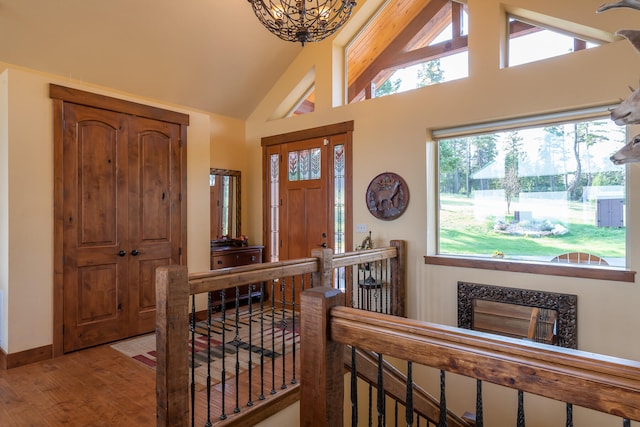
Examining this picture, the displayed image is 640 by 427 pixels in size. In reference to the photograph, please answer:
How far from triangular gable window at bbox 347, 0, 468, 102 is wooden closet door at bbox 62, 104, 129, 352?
2836 mm

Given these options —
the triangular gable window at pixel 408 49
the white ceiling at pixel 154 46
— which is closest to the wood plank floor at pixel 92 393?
the white ceiling at pixel 154 46

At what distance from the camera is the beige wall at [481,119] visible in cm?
295

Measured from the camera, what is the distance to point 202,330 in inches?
159

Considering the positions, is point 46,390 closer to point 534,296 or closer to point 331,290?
point 331,290

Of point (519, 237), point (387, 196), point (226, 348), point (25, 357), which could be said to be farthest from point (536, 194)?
point (25, 357)

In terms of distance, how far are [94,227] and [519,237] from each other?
4107 millimetres

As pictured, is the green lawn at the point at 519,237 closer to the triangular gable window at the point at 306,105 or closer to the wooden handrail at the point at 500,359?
the triangular gable window at the point at 306,105

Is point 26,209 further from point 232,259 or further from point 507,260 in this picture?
point 507,260

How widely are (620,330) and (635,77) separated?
6.62 ft

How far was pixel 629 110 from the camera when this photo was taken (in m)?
2.18

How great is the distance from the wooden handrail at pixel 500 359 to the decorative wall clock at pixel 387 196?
3.03 m

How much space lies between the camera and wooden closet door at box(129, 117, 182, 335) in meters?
3.81

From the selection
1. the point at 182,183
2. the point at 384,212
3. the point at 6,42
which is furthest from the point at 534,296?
the point at 6,42

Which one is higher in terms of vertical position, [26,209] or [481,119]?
[481,119]
